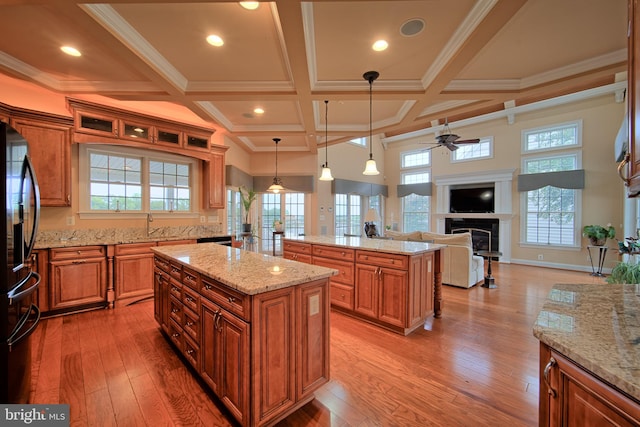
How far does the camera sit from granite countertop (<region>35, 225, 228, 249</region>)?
11.2 feet

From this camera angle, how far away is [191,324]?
2.05 meters

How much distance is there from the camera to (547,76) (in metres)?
3.03

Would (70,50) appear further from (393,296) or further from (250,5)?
Result: (393,296)

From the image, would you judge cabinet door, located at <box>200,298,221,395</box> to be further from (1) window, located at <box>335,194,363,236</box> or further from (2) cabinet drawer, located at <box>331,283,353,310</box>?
(1) window, located at <box>335,194,363,236</box>

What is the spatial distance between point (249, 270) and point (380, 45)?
2361 mm

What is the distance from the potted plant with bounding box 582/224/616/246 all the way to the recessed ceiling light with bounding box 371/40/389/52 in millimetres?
6283

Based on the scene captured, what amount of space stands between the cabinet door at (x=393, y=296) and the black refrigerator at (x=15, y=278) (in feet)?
9.41

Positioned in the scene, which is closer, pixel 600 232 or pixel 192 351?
pixel 192 351

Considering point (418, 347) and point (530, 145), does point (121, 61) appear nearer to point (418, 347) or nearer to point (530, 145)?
point (418, 347)

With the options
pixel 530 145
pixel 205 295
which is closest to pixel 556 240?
pixel 530 145

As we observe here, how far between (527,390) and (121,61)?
15.4 feet

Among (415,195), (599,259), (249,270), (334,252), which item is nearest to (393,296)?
(334,252)

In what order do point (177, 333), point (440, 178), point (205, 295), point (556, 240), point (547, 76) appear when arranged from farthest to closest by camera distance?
point (440, 178)
point (556, 240)
point (547, 76)
point (177, 333)
point (205, 295)

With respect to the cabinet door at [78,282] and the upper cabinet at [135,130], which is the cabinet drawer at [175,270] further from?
the upper cabinet at [135,130]
